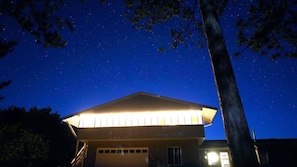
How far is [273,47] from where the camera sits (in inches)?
355

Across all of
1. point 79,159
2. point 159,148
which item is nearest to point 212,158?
point 159,148

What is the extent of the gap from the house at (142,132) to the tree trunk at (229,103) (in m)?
15.9

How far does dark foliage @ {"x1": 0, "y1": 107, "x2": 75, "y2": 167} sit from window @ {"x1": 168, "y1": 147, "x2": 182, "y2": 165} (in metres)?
15.4

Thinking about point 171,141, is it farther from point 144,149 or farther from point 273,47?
point 273,47

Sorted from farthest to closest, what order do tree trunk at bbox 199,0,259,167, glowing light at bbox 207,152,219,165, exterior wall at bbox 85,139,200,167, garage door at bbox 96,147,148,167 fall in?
glowing light at bbox 207,152,219,165
garage door at bbox 96,147,148,167
exterior wall at bbox 85,139,200,167
tree trunk at bbox 199,0,259,167

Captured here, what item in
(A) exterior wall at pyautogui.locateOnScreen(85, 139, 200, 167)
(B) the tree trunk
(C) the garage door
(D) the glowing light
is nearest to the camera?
(B) the tree trunk

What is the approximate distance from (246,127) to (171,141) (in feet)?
57.6

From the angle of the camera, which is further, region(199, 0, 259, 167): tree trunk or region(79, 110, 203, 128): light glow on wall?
region(79, 110, 203, 128): light glow on wall

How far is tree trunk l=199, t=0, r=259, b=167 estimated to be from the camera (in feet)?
9.91

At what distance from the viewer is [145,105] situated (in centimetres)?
2128

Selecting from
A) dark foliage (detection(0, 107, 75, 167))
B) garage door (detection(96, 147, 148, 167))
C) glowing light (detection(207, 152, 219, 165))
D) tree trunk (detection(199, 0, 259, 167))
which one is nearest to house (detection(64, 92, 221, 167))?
garage door (detection(96, 147, 148, 167))

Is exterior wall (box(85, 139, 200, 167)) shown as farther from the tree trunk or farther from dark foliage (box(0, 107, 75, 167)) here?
the tree trunk

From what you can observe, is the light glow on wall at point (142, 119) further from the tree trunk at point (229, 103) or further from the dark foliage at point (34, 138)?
the tree trunk at point (229, 103)

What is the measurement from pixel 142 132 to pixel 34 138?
15.7m
